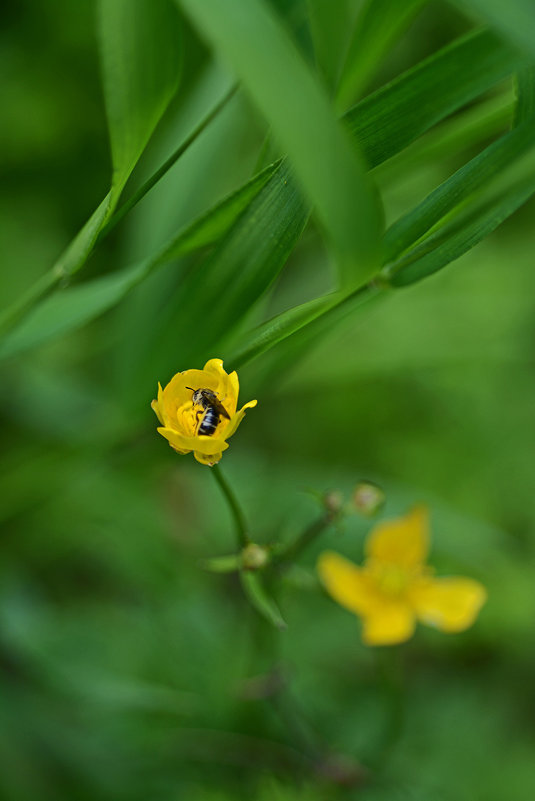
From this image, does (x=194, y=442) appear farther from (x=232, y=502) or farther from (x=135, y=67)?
(x=135, y=67)

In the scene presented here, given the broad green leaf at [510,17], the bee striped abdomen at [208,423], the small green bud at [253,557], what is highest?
the broad green leaf at [510,17]

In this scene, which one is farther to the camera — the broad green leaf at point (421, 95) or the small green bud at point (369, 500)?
the small green bud at point (369, 500)

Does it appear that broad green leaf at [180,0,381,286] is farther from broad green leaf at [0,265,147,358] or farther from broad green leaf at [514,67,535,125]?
broad green leaf at [0,265,147,358]

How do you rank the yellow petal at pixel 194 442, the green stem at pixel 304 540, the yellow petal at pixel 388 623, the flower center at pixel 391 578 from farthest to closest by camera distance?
the flower center at pixel 391 578
the yellow petal at pixel 388 623
the green stem at pixel 304 540
the yellow petal at pixel 194 442

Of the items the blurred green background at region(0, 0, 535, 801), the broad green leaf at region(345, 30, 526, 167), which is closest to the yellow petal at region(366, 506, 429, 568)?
the blurred green background at region(0, 0, 535, 801)

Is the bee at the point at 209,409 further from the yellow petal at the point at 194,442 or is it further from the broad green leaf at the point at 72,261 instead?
the broad green leaf at the point at 72,261

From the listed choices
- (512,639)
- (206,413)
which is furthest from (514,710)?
(206,413)

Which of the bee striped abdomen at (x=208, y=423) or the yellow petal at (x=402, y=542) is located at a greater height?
the yellow petal at (x=402, y=542)

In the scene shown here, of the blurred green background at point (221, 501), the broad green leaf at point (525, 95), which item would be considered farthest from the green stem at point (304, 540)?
the broad green leaf at point (525, 95)
